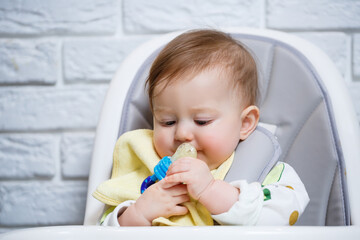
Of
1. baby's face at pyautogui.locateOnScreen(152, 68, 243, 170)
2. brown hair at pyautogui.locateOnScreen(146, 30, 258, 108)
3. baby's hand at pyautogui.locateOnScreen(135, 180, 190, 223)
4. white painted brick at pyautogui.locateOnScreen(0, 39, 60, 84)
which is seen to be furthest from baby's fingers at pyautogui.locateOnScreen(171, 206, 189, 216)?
white painted brick at pyautogui.locateOnScreen(0, 39, 60, 84)

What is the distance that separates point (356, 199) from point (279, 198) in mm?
131

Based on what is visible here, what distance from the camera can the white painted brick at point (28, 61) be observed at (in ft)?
3.60

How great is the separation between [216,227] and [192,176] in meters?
0.18

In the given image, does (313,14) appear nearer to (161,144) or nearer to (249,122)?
(249,122)

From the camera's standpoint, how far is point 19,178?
3.72 feet

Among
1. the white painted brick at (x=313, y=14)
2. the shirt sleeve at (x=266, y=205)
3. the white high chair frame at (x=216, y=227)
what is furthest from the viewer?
the white painted brick at (x=313, y=14)

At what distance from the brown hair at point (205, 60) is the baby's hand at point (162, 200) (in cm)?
18

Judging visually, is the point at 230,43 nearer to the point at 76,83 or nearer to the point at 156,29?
the point at 156,29

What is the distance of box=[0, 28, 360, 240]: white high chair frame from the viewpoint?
1.42 ft

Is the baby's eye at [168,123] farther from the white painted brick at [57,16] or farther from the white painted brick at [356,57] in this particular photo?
the white painted brick at [356,57]

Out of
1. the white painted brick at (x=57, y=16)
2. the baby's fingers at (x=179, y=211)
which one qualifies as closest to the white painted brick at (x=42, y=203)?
the white painted brick at (x=57, y=16)

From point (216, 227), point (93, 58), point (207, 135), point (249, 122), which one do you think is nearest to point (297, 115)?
point (249, 122)

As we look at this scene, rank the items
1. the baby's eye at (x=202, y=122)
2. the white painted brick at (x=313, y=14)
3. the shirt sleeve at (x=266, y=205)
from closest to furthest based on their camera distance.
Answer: the shirt sleeve at (x=266, y=205) < the baby's eye at (x=202, y=122) < the white painted brick at (x=313, y=14)

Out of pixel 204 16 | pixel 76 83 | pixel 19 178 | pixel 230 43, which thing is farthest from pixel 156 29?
pixel 19 178
